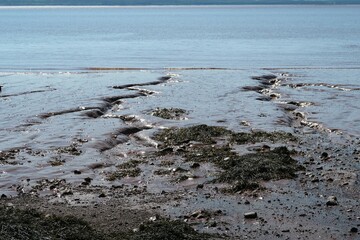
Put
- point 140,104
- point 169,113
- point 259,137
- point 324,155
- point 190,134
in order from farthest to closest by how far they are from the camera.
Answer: point 140,104, point 169,113, point 190,134, point 259,137, point 324,155

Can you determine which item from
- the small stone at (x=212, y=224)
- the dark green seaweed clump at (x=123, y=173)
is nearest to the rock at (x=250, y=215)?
the small stone at (x=212, y=224)

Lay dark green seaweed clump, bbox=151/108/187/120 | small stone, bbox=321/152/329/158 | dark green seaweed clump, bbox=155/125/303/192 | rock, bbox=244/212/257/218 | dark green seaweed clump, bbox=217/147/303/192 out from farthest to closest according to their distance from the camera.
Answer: dark green seaweed clump, bbox=151/108/187/120, small stone, bbox=321/152/329/158, dark green seaweed clump, bbox=155/125/303/192, dark green seaweed clump, bbox=217/147/303/192, rock, bbox=244/212/257/218

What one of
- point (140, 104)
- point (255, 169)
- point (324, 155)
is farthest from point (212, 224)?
point (140, 104)

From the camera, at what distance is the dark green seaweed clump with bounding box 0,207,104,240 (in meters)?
10.0

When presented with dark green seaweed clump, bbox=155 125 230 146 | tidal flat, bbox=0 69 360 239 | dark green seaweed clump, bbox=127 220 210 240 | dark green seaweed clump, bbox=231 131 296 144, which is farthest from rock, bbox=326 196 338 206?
dark green seaweed clump, bbox=155 125 230 146

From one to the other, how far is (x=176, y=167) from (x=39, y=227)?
5890 millimetres

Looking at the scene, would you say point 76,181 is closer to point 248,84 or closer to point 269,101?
point 269,101

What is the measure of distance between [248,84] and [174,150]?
1548 cm

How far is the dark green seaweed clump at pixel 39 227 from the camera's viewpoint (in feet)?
32.9

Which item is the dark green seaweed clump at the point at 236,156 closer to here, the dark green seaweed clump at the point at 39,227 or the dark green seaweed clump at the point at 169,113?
the dark green seaweed clump at the point at 169,113

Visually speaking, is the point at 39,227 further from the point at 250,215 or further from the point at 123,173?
the point at 123,173

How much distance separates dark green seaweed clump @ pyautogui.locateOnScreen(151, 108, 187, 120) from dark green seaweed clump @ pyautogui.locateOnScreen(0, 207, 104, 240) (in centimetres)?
1160

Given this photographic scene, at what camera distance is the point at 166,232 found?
10930 mm

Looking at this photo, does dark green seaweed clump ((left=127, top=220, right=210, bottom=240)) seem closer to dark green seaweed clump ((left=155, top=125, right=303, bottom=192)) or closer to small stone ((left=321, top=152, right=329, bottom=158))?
dark green seaweed clump ((left=155, top=125, right=303, bottom=192))
